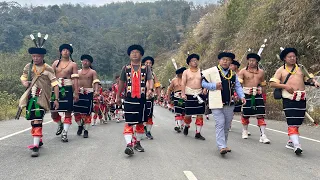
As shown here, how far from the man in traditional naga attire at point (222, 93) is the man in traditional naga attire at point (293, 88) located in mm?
1020

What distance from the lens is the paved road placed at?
236 inches

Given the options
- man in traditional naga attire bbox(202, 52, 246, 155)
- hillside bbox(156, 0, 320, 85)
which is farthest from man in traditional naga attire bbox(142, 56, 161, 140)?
hillside bbox(156, 0, 320, 85)

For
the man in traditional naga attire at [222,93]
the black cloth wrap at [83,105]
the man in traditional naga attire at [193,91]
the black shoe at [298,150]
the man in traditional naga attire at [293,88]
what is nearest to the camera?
the black shoe at [298,150]

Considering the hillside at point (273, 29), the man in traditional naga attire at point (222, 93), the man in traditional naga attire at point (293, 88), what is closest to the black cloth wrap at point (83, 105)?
the man in traditional naga attire at point (222, 93)

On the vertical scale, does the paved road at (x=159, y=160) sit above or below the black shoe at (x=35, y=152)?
below

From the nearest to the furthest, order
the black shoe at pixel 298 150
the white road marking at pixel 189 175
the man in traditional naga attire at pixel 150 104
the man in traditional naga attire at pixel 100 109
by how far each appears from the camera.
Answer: the white road marking at pixel 189 175 → the black shoe at pixel 298 150 → the man in traditional naga attire at pixel 150 104 → the man in traditional naga attire at pixel 100 109

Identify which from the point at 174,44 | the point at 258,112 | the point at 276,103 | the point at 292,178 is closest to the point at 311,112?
the point at 276,103

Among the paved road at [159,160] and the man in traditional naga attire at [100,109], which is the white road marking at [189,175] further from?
the man in traditional naga attire at [100,109]

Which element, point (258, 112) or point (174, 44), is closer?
point (258, 112)

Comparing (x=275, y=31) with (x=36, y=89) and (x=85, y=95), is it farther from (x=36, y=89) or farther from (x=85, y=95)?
(x=36, y=89)

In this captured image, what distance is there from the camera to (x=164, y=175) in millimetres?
5926

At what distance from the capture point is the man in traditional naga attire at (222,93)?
766 centimetres

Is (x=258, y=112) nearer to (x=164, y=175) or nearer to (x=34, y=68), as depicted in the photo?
(x=164, y=175)

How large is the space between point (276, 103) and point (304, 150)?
9556 millimetres
